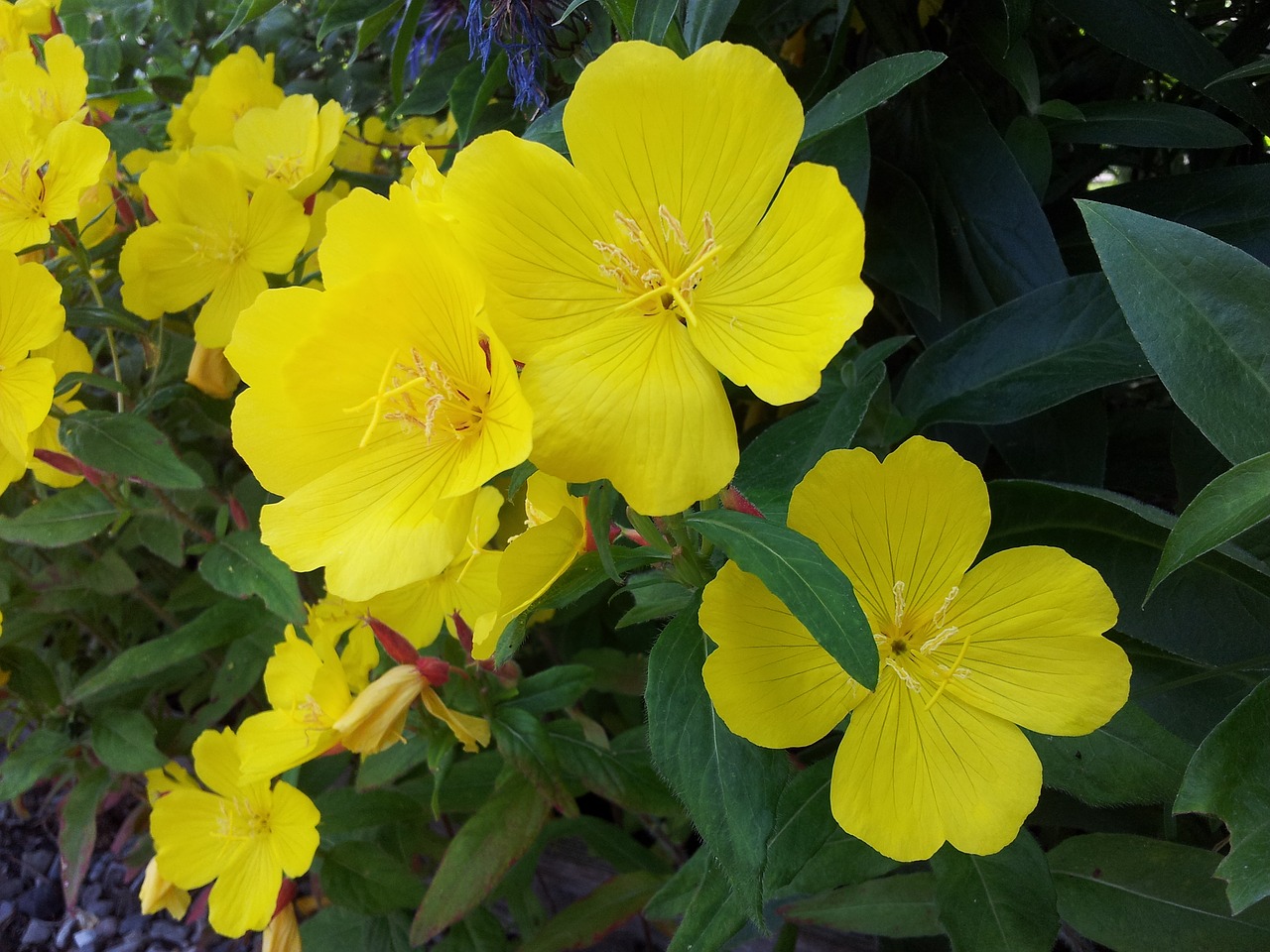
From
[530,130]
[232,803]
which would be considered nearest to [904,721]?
[530,130]

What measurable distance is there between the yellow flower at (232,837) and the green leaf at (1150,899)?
2.90ft

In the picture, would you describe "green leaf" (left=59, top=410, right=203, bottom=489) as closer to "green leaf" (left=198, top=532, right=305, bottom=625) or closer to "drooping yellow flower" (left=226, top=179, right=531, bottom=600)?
"green leaf" (left=198, top=532, right=305, bottom=625)

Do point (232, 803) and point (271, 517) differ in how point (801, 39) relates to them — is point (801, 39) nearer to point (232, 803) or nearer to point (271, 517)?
point (271, 517)

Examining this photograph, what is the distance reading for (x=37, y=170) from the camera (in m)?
1.11

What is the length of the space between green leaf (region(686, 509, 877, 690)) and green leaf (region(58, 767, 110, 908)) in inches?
56.2

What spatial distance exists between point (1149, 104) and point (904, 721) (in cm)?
82

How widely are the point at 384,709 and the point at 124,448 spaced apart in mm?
543

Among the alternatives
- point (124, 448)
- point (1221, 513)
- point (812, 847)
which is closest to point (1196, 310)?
point (1221, 513)

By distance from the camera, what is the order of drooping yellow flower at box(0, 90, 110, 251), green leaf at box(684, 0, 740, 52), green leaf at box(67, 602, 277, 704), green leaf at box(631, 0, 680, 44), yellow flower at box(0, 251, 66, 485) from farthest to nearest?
green leaf at box(67, 602, 277, 704) < drooping yellow flower at box(0, 90, 110, 251) < yellow flower at box(0, 251, 66, 485) < green leaf at box(684, 0, 740, 52) < green leaf at box(631, 0, 680, 44)

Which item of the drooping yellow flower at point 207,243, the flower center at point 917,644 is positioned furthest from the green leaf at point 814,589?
the drooping yellow flower at point 207,243

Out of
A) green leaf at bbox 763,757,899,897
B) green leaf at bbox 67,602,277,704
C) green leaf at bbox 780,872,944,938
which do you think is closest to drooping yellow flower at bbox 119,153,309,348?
green leaf at bbox 67,602,277,704

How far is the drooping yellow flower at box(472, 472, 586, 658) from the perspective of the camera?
0.62 meters

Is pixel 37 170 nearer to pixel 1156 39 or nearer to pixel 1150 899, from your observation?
pixel 1156 39

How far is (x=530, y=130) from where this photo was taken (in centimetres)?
80
